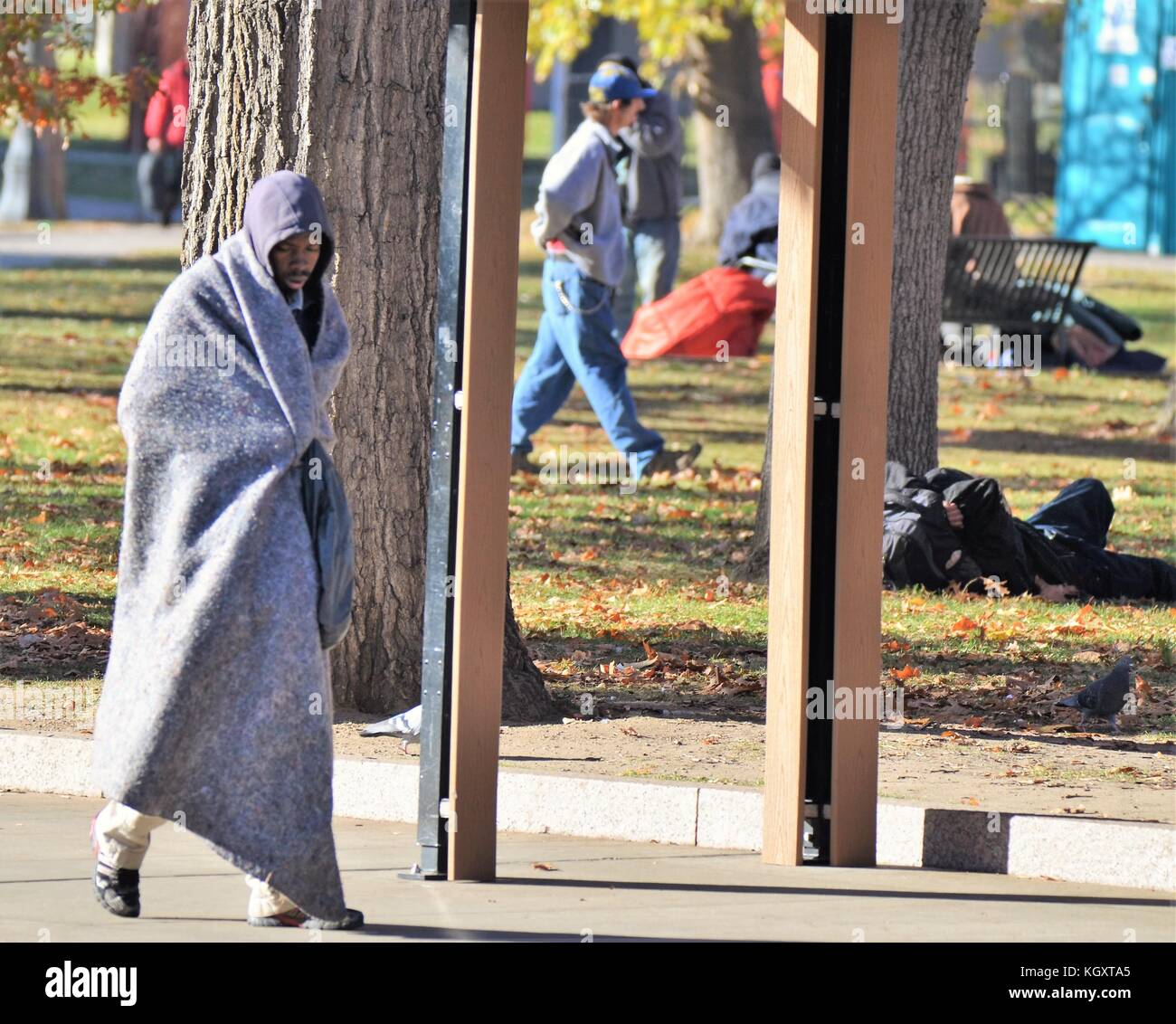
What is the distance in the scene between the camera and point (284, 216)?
17.5 feet

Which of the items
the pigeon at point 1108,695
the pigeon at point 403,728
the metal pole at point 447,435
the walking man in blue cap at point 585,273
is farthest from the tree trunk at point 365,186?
the walking man in blue cap at point 585,273

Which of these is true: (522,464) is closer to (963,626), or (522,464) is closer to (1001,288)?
(963,626)

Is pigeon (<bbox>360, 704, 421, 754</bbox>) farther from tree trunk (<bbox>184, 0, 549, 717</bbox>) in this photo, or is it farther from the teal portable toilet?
the teal portable toilet

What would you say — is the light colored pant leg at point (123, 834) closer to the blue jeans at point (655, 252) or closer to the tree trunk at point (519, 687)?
the tree trunk at point (519, 687)

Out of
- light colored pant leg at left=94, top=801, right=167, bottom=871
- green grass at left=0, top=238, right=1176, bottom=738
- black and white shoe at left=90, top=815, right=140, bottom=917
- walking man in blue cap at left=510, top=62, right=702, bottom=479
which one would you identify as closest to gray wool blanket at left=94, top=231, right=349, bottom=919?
light colored pant leg at left=94, top=801, right=167, bottom=871

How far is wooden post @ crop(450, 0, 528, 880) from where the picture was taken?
19.9ft

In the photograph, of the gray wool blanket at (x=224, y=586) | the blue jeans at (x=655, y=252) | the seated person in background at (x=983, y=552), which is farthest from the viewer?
the blue jeans at (x=655, y=252)

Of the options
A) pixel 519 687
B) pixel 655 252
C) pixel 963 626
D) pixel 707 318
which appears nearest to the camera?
pixel 519 687

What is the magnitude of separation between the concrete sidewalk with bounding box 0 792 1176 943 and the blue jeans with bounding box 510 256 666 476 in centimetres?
595

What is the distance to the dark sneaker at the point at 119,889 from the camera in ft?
18.4

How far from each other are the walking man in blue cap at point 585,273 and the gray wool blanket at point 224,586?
679cm

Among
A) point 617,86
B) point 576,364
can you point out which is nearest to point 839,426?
point 576,364

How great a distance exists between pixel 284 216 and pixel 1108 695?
368cm
